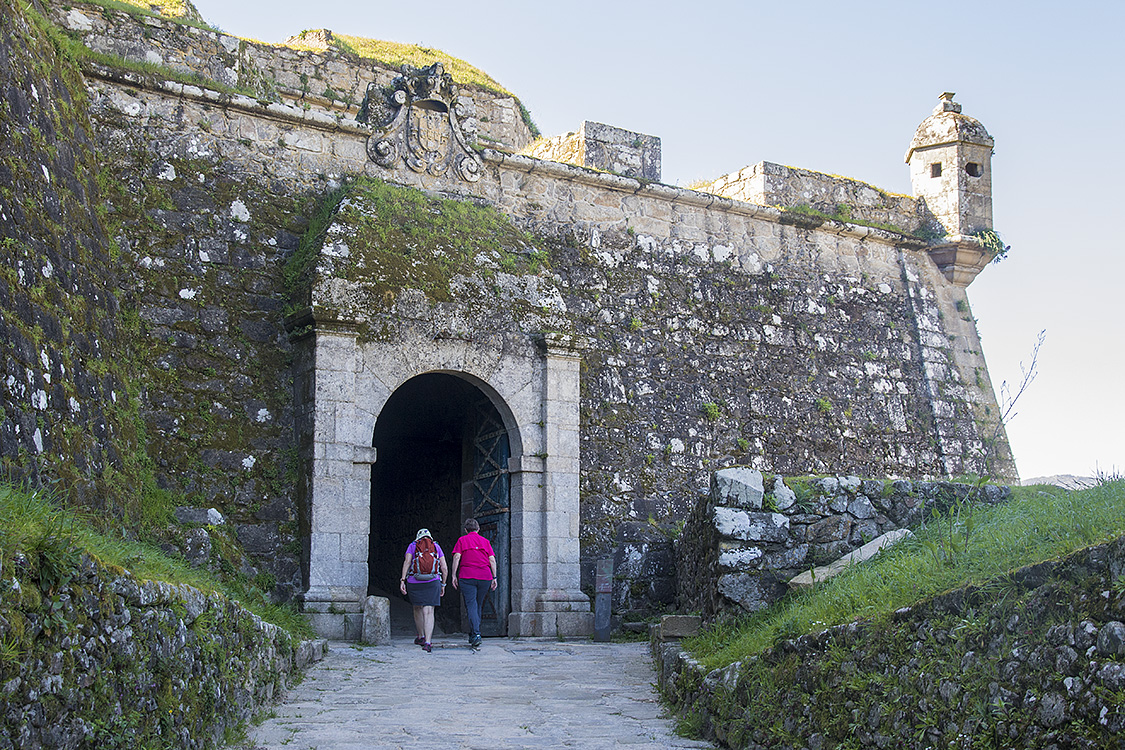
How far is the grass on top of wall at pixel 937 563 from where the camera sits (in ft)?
12.5

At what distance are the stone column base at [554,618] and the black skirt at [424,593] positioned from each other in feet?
3.06

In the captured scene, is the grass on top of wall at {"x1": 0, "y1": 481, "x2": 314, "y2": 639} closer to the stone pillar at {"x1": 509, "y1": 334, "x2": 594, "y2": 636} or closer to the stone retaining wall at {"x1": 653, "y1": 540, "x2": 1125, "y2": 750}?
the stone retaining wall at {"x1": 653, "y1": 540, "x2": 1125, "y2": 750}

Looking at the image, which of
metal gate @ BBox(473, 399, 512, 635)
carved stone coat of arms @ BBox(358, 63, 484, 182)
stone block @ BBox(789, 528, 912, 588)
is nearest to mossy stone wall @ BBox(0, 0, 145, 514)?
carved stone coat of arms @ BBox(358, 63, 484, 182)

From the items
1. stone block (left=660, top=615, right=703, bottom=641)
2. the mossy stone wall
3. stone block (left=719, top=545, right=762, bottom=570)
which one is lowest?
stone block (left=660, top=615, right=703, bottom=641)

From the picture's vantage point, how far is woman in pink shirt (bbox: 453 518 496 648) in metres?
9.05

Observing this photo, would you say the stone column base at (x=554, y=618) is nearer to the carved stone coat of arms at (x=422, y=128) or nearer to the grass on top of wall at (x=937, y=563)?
the grass on top of wall at (x=937, y=563)

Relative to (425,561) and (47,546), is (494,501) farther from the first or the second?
(47,546)

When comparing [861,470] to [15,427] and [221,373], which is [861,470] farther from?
[15,427]

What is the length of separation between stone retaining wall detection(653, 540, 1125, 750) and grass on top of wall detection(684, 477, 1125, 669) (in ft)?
0.36

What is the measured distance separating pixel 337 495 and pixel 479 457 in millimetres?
2267

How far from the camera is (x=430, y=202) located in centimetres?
1006

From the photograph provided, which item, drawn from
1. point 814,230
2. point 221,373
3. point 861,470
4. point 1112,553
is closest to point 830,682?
point 1112,553

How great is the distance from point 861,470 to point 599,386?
3.34 m

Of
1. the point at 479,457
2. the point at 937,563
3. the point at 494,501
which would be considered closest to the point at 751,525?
the point at 937,563
